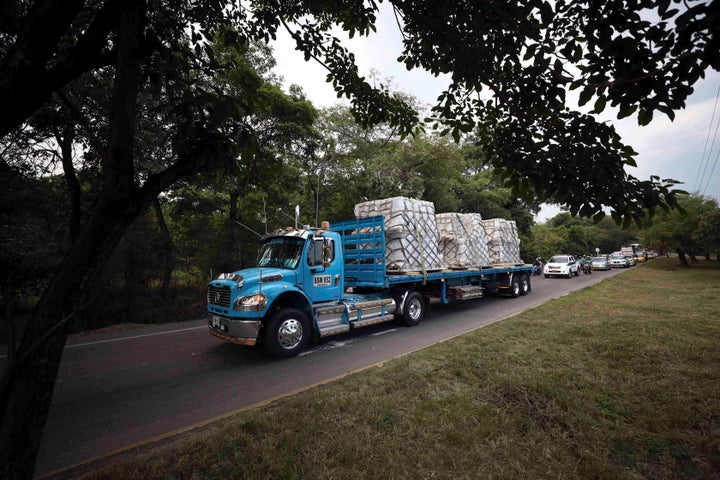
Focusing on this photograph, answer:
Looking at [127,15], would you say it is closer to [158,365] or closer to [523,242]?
[158,365]

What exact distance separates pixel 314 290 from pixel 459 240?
19.3 ft

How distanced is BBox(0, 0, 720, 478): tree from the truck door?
145 inches

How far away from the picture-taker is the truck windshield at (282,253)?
257 inches

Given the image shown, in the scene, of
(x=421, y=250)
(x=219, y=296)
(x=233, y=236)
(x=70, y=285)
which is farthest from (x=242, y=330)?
(x=233, y=236)

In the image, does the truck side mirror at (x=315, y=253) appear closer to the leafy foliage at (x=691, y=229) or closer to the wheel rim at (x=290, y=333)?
the wheel rim at (x=290, y=333)

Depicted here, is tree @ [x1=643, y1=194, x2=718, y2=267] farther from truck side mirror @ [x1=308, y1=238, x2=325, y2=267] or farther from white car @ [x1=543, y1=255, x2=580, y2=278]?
truck side mirror @ [x1=308, y1=238, x2=325, y2=267]

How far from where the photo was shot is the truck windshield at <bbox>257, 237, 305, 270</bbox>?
21.4 ft

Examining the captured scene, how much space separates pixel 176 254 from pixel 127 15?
13.2 m

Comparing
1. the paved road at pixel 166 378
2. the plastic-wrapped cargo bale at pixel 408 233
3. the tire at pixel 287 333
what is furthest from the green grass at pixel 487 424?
the plastic-wrapped cargo bale at pixel 408 233

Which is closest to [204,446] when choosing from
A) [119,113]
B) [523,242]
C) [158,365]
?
[119,113]

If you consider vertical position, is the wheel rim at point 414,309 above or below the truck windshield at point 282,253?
below

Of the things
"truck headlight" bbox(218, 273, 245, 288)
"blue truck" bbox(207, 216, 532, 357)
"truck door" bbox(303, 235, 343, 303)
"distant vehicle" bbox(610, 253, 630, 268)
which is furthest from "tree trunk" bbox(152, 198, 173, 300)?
"distant vehicle" bbox(610, 253, 630, 268)

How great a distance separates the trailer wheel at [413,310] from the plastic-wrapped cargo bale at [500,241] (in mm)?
5696

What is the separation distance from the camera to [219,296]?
234 inches
